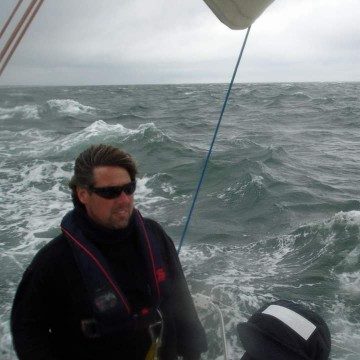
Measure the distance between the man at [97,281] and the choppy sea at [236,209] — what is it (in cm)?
119

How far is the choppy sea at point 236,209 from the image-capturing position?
496cm

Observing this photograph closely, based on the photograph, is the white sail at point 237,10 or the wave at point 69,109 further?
the wave at point 69,109

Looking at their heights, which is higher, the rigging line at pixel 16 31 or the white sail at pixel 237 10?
the white sail at pixel 237 10

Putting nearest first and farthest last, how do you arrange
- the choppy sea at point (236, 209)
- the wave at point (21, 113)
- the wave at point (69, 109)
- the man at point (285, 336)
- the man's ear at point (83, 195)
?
the man at point (285, 336)
the man's ear at point (83, 195)
the choppy sea at point (236, 209)
the wave at point (21, 113)
the wave at point (69, 109)

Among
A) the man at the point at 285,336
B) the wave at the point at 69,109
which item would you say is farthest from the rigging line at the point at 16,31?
the wave at the point at 69,109

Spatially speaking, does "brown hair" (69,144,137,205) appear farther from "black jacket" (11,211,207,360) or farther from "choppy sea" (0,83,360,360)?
"choppy sea" (0,83,360,360)

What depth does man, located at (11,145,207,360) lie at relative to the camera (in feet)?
4.91

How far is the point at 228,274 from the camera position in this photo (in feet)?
18.0

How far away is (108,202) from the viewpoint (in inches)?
60.9

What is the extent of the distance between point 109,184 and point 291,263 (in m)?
4.87

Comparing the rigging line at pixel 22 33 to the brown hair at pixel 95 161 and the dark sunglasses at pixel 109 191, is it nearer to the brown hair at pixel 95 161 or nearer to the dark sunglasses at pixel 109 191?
the brown hair at pixel 95 161

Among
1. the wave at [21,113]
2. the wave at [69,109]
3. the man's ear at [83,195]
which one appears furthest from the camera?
the wave at [69,109]

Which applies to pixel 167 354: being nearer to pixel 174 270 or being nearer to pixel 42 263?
pixel 174 270

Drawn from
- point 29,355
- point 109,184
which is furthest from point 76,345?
point 109,184
